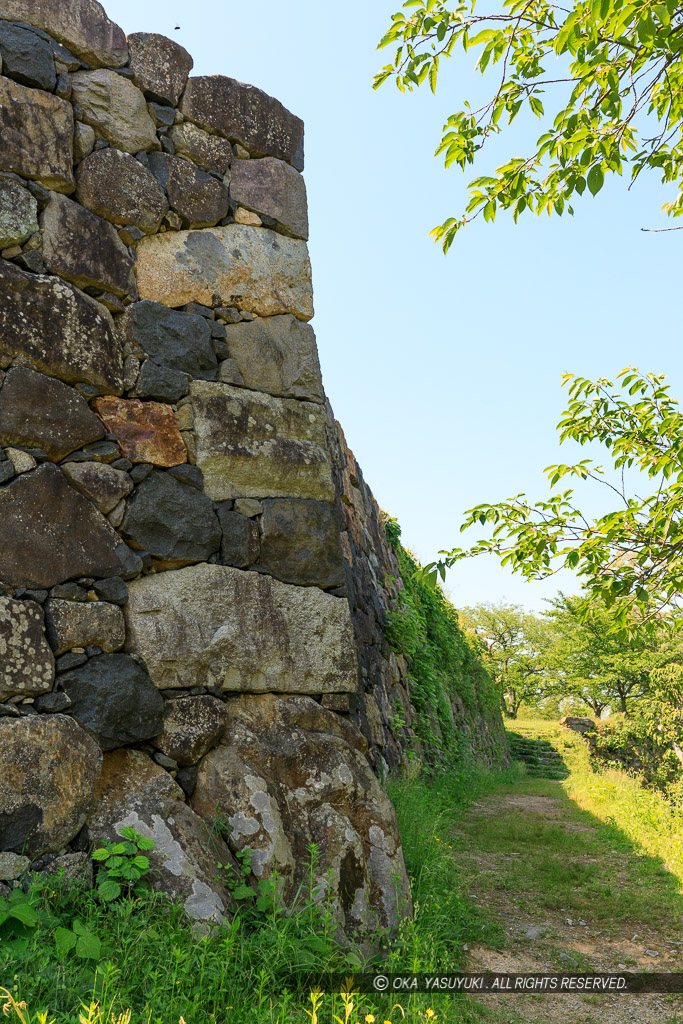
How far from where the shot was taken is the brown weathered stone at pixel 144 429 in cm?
321

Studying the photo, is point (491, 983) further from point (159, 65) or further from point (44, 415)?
point (159, 65)

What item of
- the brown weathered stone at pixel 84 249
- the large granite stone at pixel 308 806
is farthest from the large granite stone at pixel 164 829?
the brown weathered stone at pixel 84 249

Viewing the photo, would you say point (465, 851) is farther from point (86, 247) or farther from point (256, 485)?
point (86, 247)

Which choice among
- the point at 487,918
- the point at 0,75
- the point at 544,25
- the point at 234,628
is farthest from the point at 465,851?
the point at 0,75

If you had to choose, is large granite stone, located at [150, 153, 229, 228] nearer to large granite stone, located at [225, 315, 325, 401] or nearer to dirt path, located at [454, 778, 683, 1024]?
large granite stone, located at [225, 315, 325, 401]

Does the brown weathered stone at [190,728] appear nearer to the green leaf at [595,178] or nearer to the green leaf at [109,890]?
the green leaf at [109,890]

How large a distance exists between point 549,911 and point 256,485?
353 centimetres

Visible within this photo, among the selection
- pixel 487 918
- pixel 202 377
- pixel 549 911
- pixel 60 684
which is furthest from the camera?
pixel 549 911

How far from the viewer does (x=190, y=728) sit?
3.04 meters

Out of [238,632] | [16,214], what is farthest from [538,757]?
[16,214]

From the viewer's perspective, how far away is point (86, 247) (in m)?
3.24

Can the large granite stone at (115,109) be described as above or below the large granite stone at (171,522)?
above

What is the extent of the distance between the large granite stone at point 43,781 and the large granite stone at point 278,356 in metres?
1.94

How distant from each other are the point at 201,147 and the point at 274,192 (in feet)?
1.51
